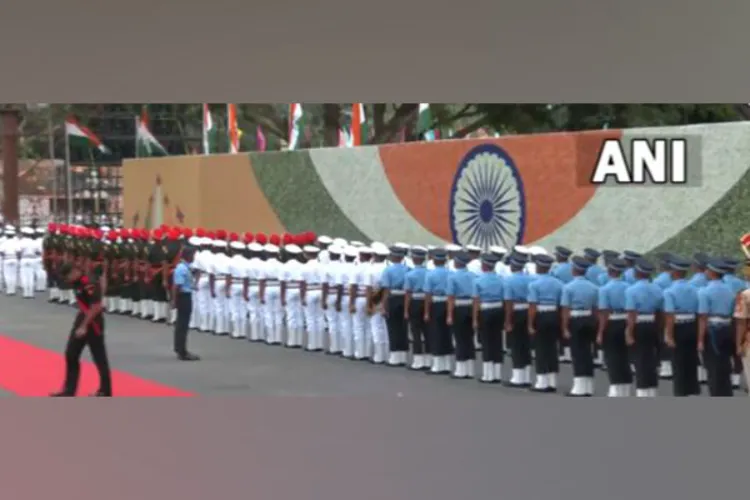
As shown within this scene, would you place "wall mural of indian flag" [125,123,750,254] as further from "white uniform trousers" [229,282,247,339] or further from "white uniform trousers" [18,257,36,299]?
"white uniform trousers" [229,282,247,339]

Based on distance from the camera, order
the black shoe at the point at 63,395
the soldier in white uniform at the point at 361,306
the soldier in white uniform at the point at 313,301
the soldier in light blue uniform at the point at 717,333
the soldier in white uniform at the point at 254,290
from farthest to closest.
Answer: the soldier in white uniform at the point at 254,290, the soldier in white uniform at the point at 313,301, the soldier in white uniform at the point at 361,306, the black shoe at the point at 63,395, the soldier in light blue uniform at the point at 717,333

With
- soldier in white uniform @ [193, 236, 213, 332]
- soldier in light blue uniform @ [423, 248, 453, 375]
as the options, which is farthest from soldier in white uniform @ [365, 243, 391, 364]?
soldier in white uniform @ [193, 236, 213, 332]

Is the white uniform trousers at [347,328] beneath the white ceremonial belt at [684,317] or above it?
beneath

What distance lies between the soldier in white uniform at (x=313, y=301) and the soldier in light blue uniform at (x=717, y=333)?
4.47m

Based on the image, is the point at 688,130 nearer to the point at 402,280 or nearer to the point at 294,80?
the point at 402,280

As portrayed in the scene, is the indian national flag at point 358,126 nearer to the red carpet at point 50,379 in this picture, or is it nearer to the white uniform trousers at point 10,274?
the white uniform trousers at point 10,274

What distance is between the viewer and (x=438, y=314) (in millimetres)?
11461

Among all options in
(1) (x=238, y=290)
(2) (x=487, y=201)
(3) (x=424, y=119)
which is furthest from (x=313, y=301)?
(3) (x=424, y=119)

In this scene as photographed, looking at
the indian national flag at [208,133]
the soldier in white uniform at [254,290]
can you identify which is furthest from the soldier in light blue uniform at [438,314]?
the indian national flag at [208,133]

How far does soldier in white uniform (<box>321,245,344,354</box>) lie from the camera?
41.8ft

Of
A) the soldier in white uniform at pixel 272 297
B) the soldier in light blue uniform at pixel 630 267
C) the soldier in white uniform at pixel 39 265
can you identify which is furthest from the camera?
the soldier in white uniform at pixel 39 265

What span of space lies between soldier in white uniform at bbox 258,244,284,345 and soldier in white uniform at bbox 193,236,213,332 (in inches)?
35.2

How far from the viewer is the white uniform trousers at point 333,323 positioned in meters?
12.8

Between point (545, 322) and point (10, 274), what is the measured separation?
1055 cm
